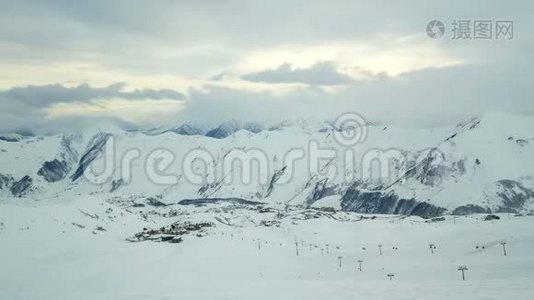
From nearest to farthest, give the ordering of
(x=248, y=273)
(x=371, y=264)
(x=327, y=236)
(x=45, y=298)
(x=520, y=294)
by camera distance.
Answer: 1. (x=520, y=294)
2. (x=45, y=298)
3. (x=248, y=273)
4. (x=371, y=264)
5. (x=327, y=236)

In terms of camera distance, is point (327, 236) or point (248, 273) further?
point (327, 236)

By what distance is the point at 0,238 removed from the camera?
2931 inches

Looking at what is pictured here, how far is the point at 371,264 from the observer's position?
7600 centimetres

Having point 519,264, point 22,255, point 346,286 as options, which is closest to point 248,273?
point 22,255

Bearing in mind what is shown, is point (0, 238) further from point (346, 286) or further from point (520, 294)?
point (520, 294)

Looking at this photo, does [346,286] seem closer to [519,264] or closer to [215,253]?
[519,264]

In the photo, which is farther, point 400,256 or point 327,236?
point 327,236

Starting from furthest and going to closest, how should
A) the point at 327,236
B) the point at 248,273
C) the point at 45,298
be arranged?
the point at 327,236
the point at 248,273
the point at 45,298

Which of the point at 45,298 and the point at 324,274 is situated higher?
the point at 45,298

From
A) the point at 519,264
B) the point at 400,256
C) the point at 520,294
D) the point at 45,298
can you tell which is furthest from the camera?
the point at 400,256

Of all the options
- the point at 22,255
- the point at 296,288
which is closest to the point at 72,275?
the point at 22,255

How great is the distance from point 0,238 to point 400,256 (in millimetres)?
61642

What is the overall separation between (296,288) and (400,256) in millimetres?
53544

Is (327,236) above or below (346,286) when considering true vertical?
below
